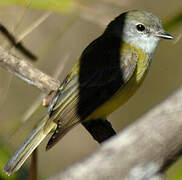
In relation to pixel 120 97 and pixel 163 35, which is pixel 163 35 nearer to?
pixel 163 35

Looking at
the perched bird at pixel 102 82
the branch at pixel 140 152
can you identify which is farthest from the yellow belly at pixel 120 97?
the branch at pixel 140 152

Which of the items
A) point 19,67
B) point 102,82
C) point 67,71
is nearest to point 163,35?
point 102,82

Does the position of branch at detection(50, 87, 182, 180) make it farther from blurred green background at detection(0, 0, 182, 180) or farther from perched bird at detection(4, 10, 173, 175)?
blurred green background at detection(0, 0, 182, 180)

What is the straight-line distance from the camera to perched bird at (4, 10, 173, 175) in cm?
280

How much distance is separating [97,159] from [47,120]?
2.32 m

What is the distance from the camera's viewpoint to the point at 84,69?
3.18 m

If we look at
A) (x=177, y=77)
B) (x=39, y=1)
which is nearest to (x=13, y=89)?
(x=177, y=77)

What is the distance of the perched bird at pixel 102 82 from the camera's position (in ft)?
9.20

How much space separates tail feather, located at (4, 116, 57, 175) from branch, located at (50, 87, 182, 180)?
196cm

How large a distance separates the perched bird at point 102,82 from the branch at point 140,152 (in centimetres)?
188

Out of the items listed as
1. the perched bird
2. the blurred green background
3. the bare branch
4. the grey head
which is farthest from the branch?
the blurred green background

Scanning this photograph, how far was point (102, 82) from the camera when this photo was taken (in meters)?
3.14

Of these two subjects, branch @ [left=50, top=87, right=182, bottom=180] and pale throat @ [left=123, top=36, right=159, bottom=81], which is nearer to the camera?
branch @ [left=50, top=87, right=182, bottom=180]

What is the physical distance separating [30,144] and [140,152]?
2.23 meters
